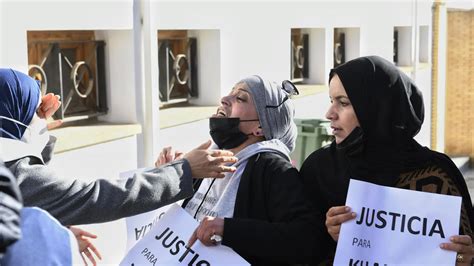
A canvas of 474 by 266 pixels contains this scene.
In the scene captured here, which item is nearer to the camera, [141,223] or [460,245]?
[460,245]

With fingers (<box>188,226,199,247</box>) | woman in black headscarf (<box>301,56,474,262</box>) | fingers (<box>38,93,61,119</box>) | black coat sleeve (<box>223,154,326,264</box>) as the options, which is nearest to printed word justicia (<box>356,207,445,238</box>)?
woman in black headscarf (<box>301,56,474,262</box>)

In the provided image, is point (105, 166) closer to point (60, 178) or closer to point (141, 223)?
point (141, 223)

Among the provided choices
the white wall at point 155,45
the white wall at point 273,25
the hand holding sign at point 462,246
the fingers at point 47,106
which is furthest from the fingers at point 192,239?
the white wall at point 273,25

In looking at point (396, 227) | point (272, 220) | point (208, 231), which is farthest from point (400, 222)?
point (208, 231)

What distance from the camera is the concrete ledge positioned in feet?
18.4

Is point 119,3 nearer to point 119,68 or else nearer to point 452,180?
point 119,68

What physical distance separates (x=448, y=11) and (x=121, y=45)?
1198cm

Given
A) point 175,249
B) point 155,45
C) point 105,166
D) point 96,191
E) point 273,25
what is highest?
point 273,25

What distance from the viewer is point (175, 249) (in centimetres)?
303

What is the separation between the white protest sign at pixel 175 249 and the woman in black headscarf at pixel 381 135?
416mm

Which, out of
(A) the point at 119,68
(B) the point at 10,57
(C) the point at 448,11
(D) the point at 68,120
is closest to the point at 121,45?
(A) the point at 119,68

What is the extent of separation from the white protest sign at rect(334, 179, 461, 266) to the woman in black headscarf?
0.08 metres

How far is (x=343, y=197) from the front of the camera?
2994 mm

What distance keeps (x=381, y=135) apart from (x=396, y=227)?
14.1 inches
